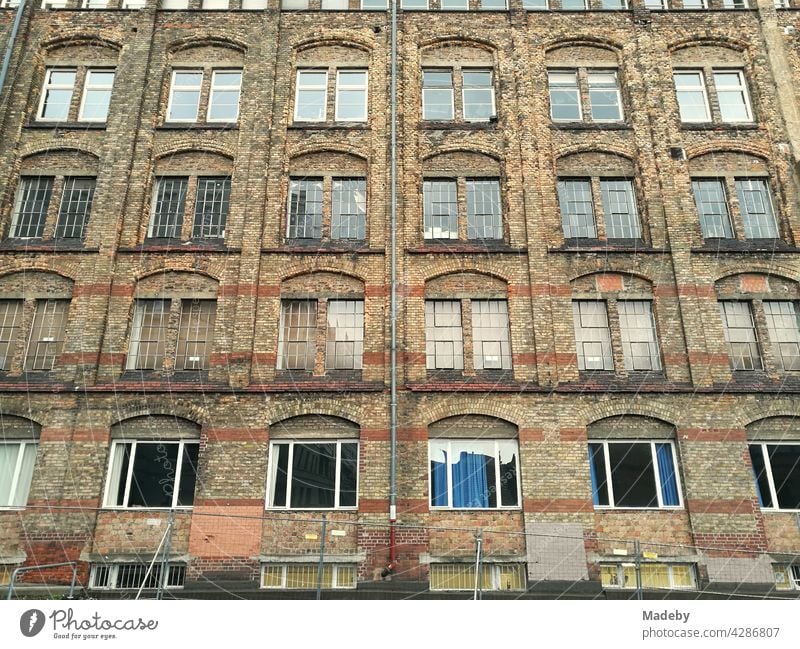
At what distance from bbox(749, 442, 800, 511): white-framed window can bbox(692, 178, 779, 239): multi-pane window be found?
19.5 feet

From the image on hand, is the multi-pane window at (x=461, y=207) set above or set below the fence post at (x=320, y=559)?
above

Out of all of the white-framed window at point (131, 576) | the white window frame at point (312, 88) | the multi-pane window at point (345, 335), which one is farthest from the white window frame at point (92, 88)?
the white-framed window at point (131, 576)

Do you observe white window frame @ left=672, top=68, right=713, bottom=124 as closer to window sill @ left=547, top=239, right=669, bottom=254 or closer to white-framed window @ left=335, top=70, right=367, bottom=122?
window sill @ left=547, top=239, right=669, bottom=254

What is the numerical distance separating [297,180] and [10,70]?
9.65m

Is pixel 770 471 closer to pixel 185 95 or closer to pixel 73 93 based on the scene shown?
pixel 185 95

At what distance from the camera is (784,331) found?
1778 cm

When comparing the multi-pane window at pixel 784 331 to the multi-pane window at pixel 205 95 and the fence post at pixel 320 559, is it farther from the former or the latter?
the multi-pane window at pixel 205 95

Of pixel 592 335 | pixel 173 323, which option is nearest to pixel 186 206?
pixel 173 323

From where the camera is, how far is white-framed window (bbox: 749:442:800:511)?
16.2m

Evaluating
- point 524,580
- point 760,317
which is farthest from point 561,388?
point 760,317

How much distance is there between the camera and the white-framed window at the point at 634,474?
16188 mm

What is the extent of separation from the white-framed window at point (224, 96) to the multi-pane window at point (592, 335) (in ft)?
37.7

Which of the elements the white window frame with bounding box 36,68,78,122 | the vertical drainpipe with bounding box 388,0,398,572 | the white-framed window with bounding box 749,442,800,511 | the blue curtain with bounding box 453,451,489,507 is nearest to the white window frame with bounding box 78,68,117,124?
the white window frame with bounding box 36,68,78,122
